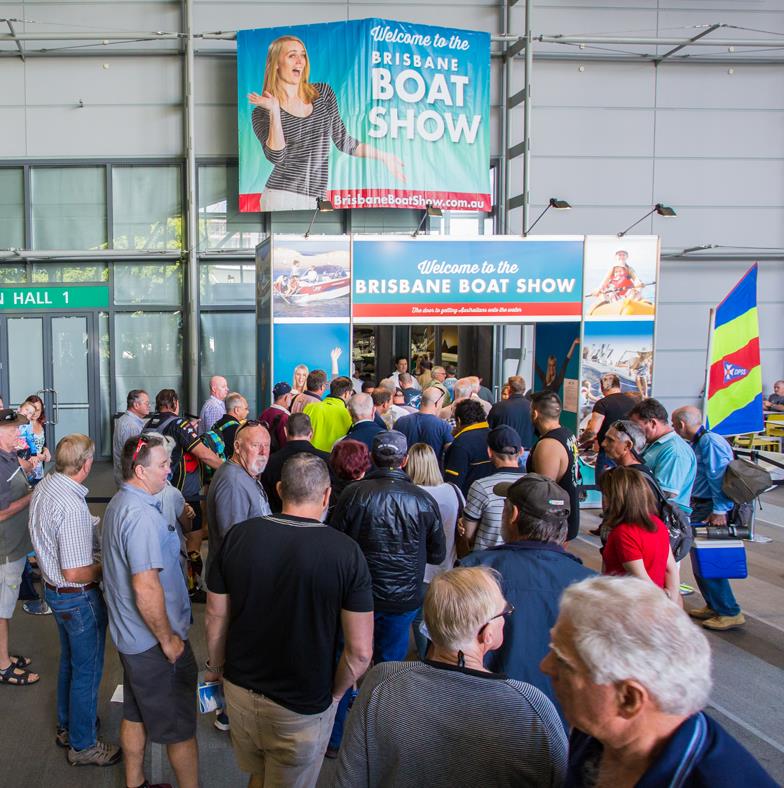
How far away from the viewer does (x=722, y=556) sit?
204 inches

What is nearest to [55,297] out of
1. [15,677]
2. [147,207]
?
[147,207]

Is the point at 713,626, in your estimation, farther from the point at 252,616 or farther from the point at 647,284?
the point at 647,284

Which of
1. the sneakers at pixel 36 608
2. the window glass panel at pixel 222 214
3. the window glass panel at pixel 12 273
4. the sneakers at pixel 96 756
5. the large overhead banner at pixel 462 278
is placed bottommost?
the sneakers at pixel 36 608

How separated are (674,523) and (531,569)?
75.3 inches

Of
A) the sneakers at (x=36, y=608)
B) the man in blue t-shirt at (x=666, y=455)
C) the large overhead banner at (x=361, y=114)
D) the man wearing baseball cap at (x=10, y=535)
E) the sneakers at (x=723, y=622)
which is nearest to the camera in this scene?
the man wearing baseball cap at (x=10, y=535)

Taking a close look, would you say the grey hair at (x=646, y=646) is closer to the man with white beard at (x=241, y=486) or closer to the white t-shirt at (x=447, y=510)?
the man with white beard at (x=241, y=486)

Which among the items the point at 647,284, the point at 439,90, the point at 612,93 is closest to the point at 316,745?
the point at 647,284

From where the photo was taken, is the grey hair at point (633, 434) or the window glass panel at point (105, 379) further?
the window glass panel at point (105, 379)

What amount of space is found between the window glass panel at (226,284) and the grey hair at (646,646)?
471 inches

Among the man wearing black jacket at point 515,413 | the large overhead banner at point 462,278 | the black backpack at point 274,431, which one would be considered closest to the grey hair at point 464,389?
the man wearing black jacket at point 515,413

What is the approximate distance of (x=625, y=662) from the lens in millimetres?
1239

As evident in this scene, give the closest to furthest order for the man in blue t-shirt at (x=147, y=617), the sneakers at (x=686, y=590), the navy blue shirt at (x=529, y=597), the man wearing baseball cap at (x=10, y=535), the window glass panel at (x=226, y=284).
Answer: the navy blue shirt at (x=529, y=597)
the man in blue t-shirt at (x=147, y=617)
the man wearing baseball cap at (x=10, y=535)
the sneakers at (x=686, y=590)
the window glass panel at (x=226, y=284)

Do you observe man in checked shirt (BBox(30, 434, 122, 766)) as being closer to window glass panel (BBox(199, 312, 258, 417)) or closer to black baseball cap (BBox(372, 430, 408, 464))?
black baseball cap (BBox(372, 430, 408, 464))

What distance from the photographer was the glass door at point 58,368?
12.7 metres
